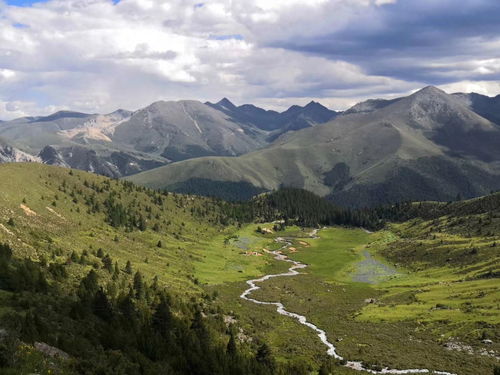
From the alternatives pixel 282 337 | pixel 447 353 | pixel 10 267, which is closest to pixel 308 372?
pixel 282 337

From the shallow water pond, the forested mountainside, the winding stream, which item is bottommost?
the shallow water pond

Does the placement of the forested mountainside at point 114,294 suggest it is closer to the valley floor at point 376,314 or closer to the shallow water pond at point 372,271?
the valley floor at point 376,314

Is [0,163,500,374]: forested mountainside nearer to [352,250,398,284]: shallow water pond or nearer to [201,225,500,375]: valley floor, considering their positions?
[201,225,500,375]: valley floor

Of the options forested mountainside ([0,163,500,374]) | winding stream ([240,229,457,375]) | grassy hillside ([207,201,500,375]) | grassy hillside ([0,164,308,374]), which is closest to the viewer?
grassy hillside ([0,164,308,374])

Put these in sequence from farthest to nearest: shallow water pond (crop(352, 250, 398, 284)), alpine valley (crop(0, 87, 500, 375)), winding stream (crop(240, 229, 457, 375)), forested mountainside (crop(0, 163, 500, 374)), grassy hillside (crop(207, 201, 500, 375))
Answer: shallow water pond (crop(352, 250, 398, 284)) → grassy hillside (crop(207, 201, 500, 375)) → winding stream (crop(240, 229, 457, 375)) → alpine valley (crop(0, 87, 500, 375)) → forested mountainside (crop(0, 163, 500, 374))

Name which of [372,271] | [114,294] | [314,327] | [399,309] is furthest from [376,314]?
[372,271]

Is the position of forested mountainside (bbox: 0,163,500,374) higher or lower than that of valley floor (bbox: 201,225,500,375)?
higher

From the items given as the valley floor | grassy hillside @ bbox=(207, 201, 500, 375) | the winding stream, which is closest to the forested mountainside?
grassy hillside @ bbox=(207, 201, 500, 375)

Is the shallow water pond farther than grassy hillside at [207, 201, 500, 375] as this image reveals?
Yes
